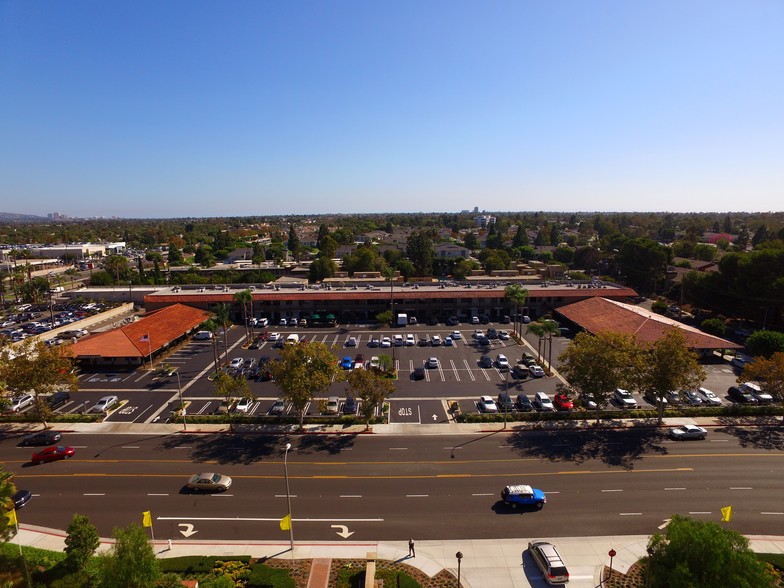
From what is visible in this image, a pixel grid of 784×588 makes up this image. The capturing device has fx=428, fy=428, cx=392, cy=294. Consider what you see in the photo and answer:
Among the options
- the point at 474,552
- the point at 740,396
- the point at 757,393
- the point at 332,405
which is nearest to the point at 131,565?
the point at 474,552

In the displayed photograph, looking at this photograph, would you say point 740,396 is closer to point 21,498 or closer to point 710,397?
point 710,397

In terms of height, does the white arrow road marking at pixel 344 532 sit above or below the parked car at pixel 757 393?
below

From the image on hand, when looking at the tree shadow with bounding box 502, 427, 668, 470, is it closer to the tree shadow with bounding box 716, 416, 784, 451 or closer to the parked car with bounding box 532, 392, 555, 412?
the parked car with bounding box 532, 392, 555, 412

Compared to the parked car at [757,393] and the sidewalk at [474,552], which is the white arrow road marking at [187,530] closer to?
the sidewalk at [474,552]

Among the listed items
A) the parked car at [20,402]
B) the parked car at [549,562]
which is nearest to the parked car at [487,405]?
the parked car at [549,562]

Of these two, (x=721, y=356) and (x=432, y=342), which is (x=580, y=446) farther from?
(x=721, y=356)
